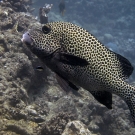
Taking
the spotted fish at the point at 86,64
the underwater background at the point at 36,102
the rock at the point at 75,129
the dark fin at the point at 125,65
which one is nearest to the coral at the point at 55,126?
the underwater background at the point at 36,102

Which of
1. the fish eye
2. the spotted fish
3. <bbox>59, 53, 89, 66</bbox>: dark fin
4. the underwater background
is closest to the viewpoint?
<bbox>59, 53, 89, 66</bbox>: dark fin

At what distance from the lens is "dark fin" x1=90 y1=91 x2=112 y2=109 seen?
2.21m

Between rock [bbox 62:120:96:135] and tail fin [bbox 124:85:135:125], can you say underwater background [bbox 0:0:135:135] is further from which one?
tail fin [bbox 124:85:135:125]

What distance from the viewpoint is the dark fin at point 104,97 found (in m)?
2.21

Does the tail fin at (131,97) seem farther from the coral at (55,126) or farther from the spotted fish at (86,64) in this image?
the coral at (55,126)

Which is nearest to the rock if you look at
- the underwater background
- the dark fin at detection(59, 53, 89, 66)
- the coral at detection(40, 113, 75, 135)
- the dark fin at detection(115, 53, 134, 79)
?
the underwater background

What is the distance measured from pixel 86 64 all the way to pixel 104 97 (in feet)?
1.54

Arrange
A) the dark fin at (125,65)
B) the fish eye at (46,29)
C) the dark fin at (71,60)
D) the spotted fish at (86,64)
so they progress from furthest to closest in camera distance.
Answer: the fish eye at (46,29), the dark fin at (125,65), the spotted fish at (86,64), the dark fin at (71,60)

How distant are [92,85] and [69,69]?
35cm

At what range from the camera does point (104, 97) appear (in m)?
2.23

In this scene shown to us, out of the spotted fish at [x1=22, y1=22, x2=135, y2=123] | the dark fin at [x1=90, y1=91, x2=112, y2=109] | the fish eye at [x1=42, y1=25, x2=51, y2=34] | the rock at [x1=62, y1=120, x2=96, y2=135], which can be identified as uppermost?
the fish eye at [x1=42, y1=25, x2=51, y2=34]

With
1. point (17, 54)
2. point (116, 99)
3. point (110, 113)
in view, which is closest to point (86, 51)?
point (17, 54)

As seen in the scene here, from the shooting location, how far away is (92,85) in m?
2.23

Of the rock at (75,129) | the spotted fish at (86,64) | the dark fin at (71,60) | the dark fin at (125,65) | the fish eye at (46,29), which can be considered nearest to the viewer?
the dark fin at (71,60)
